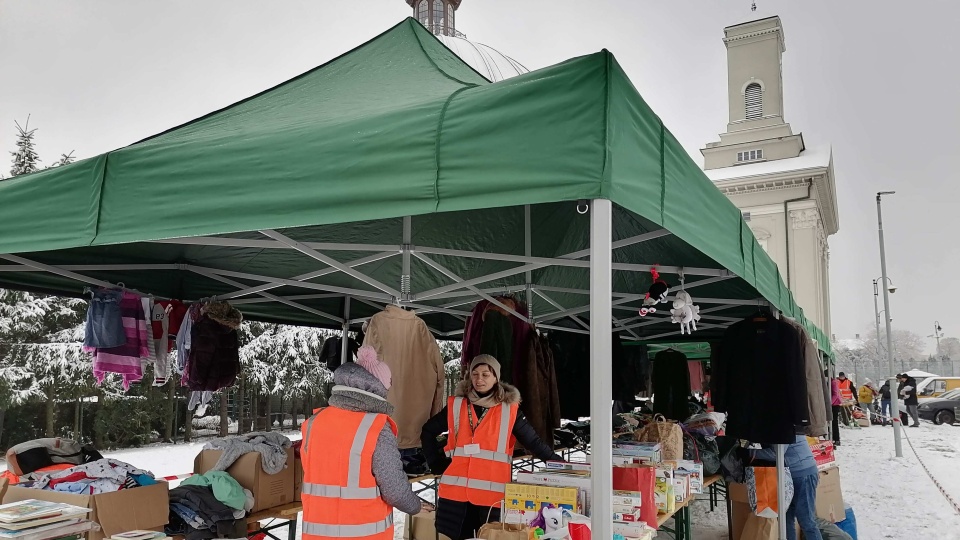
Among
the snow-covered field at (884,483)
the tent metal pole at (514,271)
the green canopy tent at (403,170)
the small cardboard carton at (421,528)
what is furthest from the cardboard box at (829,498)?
the small cardboard carton at (421,528)

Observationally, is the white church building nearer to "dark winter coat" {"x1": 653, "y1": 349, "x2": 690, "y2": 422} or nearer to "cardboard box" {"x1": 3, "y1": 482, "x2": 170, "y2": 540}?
"dark winter coat" {"x1": 653, "y1": 349, "x2": 690, "y2": 422}

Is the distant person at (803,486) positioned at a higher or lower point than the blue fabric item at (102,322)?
lower

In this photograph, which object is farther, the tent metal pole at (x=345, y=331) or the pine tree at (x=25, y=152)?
the pine tree at (x=25, y=152)

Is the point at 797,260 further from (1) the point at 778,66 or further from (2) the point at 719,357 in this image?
(2) the point at 719,357

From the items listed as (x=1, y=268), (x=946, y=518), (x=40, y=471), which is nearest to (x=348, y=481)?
(x=40, y=471)

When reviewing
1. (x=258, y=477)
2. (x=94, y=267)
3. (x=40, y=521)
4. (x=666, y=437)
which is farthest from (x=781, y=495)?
(x=94, y=267)

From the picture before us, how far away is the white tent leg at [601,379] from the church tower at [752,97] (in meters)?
35.2

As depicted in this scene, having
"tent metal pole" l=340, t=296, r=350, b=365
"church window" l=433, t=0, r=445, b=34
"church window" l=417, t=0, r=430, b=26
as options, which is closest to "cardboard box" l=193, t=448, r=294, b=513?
"tent metal pole" l=340, t=296, r=350, b=365

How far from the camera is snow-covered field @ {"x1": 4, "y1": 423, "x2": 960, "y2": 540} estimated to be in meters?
8.45

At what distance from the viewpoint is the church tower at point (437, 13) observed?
3641 centimetres

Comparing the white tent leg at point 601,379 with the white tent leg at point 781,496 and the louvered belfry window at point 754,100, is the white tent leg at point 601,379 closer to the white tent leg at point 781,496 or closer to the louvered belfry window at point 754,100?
the white tent leg at point 781,496

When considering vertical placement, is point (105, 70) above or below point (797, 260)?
above

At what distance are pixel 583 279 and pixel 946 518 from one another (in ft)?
22.7

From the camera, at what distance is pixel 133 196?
3.12 metres
